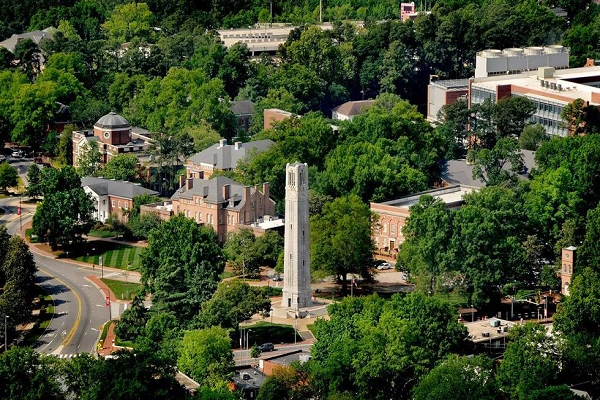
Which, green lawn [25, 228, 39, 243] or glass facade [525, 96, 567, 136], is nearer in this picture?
green lawn [25, 228, 39, 243]

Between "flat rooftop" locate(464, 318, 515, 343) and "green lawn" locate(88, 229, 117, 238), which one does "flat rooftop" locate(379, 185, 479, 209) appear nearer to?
"flat rooftop" locate(464, 318, 515, 343)

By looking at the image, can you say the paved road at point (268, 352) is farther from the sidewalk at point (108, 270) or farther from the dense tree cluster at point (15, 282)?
the sidewalk at point (108, 270)

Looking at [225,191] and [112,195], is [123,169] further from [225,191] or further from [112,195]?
[225,191]

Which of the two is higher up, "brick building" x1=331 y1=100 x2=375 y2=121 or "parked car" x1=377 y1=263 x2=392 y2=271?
"brick building" x1=331 y1=100 x2=375 y2=121

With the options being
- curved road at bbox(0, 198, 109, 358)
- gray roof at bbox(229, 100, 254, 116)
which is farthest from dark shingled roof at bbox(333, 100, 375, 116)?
curved road at bbox(0, 198, 109, 358)

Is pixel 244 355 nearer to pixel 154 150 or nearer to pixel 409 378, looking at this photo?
pixel 409 378

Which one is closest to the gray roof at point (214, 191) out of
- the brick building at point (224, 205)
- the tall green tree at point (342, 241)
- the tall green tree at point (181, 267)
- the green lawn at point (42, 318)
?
the brick building at point (224, 205)

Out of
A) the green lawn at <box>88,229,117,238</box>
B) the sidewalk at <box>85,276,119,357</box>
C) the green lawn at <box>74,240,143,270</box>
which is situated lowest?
the sidewalk at <box>85,276,119,357</box>
